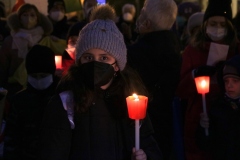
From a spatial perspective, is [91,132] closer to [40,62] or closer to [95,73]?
[95,73]

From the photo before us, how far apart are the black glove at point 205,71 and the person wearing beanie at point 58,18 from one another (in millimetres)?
3337

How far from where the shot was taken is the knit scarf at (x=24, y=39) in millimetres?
6953

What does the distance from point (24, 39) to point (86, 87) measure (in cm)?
395

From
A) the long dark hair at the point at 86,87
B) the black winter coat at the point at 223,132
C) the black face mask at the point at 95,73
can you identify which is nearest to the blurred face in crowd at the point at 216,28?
the black winter coat at the point at 223,132

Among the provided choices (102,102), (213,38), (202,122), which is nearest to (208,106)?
(202,122)

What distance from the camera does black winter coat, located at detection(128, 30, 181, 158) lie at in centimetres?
484

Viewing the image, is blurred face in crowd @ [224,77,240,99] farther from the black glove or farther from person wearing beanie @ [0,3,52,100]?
person wearing beanie @ [0,3,52,100]

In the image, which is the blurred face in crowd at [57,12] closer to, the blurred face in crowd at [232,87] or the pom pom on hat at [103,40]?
the blurred face in crowd at [232,87]

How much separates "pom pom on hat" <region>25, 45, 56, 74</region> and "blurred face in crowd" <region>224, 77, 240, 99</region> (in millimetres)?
1615

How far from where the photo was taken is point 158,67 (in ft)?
16.1

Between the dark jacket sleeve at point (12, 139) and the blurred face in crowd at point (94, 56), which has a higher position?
the blurred face in crowd at point (94, 56)

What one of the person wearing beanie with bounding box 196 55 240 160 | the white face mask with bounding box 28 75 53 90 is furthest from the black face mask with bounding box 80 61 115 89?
the person wearing beanie with bounding box 196 55 240 160

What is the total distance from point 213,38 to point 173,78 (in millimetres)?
670

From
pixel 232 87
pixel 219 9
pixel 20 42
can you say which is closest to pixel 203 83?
pixel 232 87
